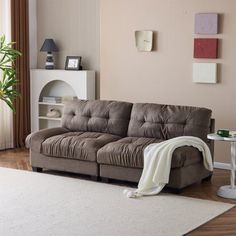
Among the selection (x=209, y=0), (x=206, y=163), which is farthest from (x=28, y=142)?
(x=209, y=0)

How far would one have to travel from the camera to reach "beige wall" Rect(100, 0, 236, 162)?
22.9 ft

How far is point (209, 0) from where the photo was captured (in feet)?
23.0

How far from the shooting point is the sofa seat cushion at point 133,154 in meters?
5.86

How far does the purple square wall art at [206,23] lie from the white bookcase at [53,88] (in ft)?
6.14

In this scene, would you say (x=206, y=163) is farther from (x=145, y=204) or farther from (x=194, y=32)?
(x=194, y=32)

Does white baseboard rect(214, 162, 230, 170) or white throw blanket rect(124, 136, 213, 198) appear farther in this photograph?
white baseboard rect(214, 162, 230, 170)

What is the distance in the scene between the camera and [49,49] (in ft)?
27.9

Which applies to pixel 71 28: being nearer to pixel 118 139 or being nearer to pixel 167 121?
pixel 118 139

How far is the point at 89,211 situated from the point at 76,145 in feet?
4.32

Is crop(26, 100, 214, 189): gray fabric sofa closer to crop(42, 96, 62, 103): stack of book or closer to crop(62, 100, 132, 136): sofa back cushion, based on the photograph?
crop(62, 100, 132, 136): sofa back cushion

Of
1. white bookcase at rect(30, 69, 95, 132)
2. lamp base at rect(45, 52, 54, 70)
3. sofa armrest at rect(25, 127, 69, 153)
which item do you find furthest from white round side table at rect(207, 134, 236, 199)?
lamp base at rect(45, 52, 54, 70)

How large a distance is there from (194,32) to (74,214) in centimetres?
304

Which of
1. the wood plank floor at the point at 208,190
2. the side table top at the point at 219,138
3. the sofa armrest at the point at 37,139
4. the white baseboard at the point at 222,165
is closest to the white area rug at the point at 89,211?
the wood plank floor at the point at 208,190

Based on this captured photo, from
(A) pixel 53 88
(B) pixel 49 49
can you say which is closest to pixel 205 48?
(B) pixel 49 49
